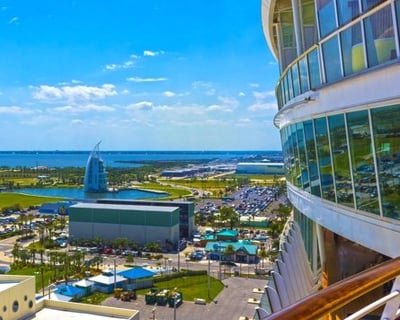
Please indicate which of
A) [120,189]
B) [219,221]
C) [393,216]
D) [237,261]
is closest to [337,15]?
[393,216]

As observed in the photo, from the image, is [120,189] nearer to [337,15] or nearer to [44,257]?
[44,257]

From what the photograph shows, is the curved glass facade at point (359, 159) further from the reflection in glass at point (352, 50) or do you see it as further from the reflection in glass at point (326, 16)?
the reflection in glass at point (326, 16)

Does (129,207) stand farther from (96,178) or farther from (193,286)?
(96,178)

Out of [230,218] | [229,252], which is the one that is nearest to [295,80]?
[229,252]

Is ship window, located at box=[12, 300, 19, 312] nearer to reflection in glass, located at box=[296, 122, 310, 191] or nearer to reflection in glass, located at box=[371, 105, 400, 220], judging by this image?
reflection in glass, located at box=[296, 122, 310, 191]

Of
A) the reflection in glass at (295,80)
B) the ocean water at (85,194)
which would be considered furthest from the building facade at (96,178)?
the reflection in glass at (295,80)

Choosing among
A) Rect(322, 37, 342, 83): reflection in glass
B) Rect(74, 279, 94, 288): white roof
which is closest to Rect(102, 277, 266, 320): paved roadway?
Rect(74, 279, 94, 288): white roof
